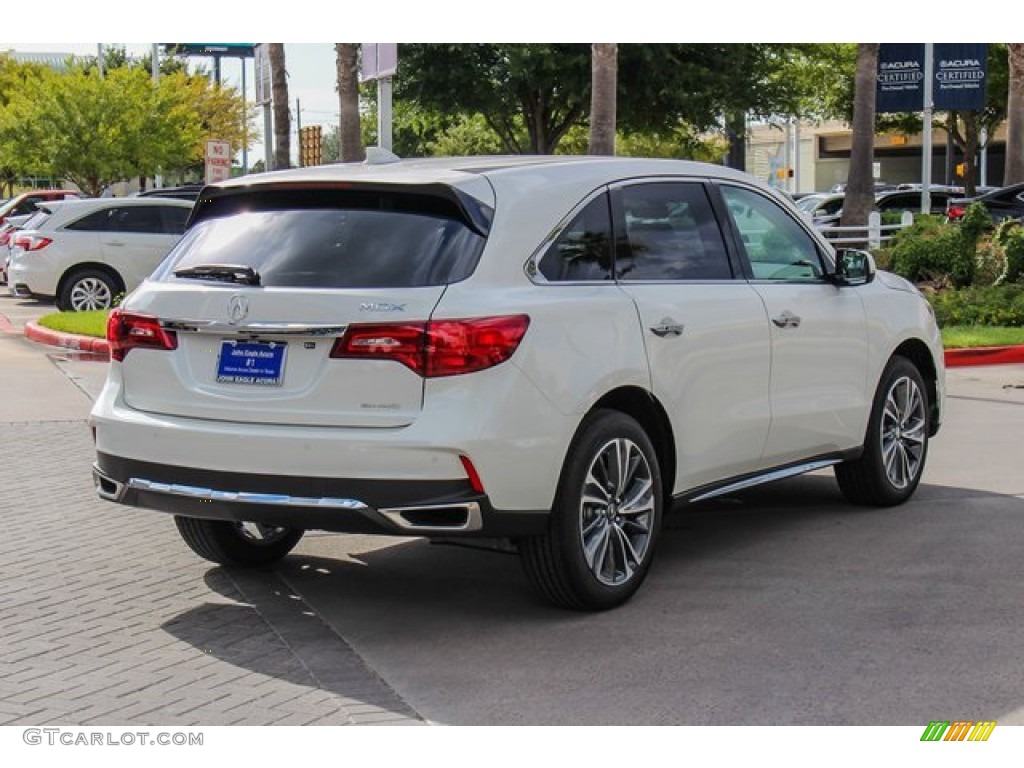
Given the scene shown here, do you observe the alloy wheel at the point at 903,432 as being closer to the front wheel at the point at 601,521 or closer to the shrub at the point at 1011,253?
the front wheel at the point at 601,521

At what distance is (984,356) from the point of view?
1549 cm

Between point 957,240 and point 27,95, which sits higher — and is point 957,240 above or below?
below

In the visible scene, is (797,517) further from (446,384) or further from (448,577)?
(446,384)

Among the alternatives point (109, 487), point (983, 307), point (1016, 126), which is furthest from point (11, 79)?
point (109, 487)

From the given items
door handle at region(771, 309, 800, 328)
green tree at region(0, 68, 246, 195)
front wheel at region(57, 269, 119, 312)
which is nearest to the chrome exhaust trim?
door handle at region(771, 309, 800, 328)

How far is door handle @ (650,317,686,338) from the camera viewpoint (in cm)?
635

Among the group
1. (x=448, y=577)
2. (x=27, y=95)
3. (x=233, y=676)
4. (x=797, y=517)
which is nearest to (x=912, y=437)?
(x=797, y=517)

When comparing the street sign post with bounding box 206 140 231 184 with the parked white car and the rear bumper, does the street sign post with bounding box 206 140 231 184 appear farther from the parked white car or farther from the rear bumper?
the rear bumper

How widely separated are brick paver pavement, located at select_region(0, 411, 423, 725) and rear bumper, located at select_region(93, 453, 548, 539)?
49 centimetres

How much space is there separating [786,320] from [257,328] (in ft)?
8.75

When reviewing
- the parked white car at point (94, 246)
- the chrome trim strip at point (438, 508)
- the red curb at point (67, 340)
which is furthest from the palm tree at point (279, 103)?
the chrome trim strip at point (438, 508)

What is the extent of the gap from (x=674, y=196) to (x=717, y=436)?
1077mm

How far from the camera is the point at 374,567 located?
7055 millimetres

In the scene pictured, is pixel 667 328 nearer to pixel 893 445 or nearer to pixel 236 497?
pixel 236 497
